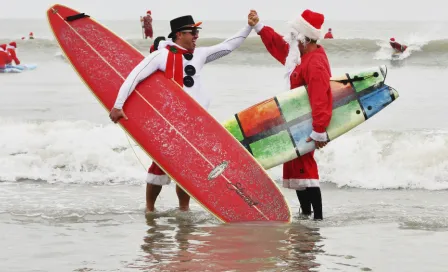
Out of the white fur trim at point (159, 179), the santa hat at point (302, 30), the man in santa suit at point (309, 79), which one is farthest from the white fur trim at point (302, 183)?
the white fur trim at point (159, 179)

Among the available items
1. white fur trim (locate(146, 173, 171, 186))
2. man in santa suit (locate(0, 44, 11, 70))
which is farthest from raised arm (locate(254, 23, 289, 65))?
man in santa suit (locate(0, 44, 11, 70))

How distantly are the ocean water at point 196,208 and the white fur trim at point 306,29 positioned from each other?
4.44 ft

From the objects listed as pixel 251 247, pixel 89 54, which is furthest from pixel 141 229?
pixel 89 54

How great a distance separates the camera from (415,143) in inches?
427

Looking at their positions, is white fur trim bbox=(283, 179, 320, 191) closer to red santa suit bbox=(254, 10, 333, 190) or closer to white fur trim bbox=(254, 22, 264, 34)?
red santa suit bbox=(254, 10, 333, 190)

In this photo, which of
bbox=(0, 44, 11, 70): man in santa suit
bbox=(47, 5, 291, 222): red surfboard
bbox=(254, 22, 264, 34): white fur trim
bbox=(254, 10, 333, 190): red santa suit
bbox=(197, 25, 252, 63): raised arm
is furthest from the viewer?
bbox=(0, 44, 11, 70): man in santa suit

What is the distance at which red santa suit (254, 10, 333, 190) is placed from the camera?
6.87 metres

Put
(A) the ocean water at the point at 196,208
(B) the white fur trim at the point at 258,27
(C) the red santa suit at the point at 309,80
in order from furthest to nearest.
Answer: (B) the white fur trim at the point at 258,27 < (C) the red santa suit at the point at 309,80 < (A) the ocean water at the point at 196,208

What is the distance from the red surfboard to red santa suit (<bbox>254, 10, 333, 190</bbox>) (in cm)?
21

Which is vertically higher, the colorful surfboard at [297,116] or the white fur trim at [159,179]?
the colorful surfboard at [297,116]

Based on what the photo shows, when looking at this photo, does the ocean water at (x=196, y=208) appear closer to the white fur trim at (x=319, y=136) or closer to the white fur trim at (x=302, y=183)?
the white fur trim at (x=302, y=183)

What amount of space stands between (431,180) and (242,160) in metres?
3.23

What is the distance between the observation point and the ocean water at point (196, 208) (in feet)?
19.7

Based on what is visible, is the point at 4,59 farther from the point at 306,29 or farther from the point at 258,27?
the point at 306,29
